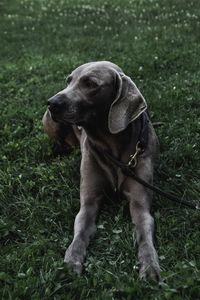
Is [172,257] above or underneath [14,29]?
above

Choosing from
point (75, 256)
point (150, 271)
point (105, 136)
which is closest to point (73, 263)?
point (75, 256)

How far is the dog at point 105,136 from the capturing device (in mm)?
4402

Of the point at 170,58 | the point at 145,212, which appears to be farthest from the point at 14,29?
the point at 145,212

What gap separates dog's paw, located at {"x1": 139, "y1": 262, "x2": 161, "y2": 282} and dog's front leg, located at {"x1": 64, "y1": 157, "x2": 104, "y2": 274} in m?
0.46

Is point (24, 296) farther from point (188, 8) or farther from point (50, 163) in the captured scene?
point (188, 8)

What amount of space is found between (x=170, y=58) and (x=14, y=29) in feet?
16.2

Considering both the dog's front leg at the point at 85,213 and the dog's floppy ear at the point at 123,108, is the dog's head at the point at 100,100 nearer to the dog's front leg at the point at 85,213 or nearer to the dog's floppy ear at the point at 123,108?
the dog's floppy ear at the point at 123,108

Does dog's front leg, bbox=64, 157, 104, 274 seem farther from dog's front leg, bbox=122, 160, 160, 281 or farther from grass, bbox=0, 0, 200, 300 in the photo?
dog's front leg, bbox=122, 160, 160, 281

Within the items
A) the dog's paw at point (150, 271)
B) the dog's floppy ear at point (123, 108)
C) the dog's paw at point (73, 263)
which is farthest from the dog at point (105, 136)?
the dog's paw at point (150, 271)

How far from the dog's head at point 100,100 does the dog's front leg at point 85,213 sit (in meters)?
0.50

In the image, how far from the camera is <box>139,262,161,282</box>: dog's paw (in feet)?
12.2

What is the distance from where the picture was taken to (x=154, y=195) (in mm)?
4961

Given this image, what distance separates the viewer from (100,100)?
4.59m

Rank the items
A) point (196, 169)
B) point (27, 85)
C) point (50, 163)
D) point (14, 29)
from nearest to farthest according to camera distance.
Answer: point (196, 169)
point (50, 163)
point (27, 85)
point (14, 29)
